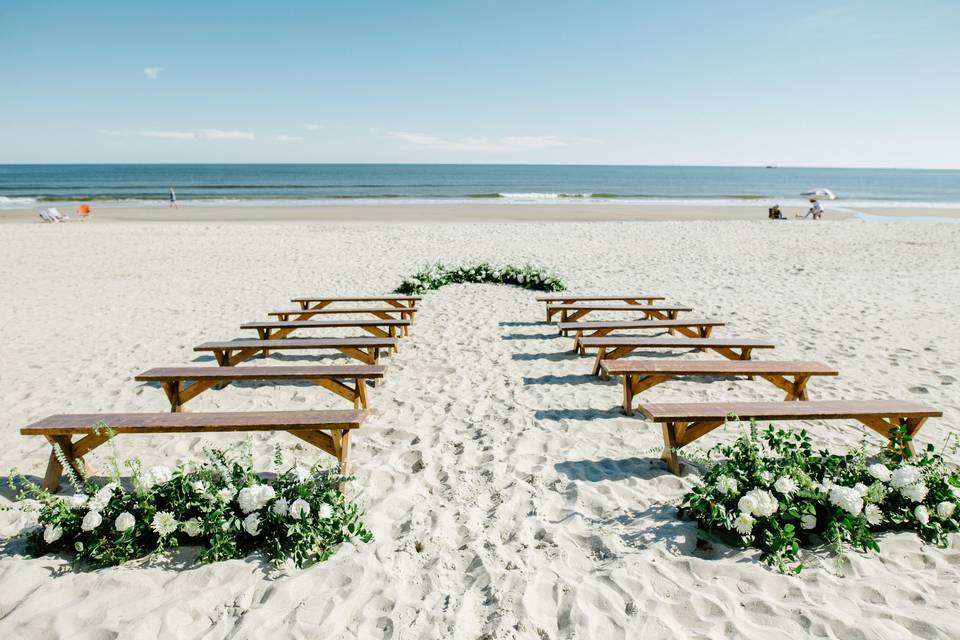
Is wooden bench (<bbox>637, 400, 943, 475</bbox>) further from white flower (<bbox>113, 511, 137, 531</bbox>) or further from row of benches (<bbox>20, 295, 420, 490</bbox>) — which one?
white flower (<bbox>113, 511, 137, 531</bbox>)

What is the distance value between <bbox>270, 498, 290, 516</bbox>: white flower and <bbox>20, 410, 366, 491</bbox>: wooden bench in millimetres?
618

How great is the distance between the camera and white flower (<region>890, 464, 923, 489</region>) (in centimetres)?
305

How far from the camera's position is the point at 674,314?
8148mm

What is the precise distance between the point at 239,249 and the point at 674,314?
12.7 m

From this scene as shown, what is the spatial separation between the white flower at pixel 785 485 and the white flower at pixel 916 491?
0.68 m

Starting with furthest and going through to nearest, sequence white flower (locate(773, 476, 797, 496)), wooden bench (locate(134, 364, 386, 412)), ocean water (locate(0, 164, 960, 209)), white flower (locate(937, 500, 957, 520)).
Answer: ocean water (locate(0, 164, 960, 209)), wooden bench (locate(134, 364, 386, 412)), white flower (locate(937, 500, 957, 520)), white flower (locate(773, 476, 797, 496))

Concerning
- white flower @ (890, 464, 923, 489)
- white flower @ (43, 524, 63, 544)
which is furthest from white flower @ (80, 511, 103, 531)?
white flower @ (890, 464, 923, 489)

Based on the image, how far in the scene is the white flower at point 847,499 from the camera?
9.46ft

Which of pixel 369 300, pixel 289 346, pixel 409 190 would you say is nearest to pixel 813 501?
pixel 289 346

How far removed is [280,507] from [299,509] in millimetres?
110

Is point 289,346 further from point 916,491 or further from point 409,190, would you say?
point 409,190

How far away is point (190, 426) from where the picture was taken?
3596mm

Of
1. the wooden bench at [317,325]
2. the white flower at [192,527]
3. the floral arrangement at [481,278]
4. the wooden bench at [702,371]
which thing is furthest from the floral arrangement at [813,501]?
the floral arrangement at [481,278]

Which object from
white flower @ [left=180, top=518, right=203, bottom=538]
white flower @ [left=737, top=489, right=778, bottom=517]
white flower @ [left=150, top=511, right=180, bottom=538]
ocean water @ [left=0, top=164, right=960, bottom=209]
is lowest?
white flower @ [left=180, top=518, right=203, bottom=538]
